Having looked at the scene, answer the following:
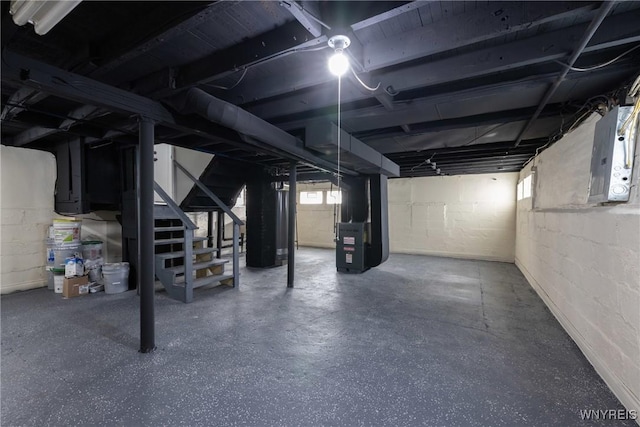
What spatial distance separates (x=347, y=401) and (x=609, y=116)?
7.88ft

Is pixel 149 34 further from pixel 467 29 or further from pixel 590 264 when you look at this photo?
pixel 590 264

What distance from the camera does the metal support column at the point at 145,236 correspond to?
2113 mm

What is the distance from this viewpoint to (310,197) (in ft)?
28.7

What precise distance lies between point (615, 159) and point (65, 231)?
5666 mm

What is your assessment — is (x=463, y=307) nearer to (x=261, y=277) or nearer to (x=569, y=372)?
(x=569, y=372)

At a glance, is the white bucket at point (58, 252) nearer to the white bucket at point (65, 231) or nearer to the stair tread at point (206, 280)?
the white bucket at point (65, 231)

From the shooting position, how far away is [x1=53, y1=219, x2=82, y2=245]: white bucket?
3.70m

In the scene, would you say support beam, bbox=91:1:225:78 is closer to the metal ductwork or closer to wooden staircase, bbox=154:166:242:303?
the metal ductwork

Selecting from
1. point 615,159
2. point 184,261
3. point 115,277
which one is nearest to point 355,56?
point 615,159

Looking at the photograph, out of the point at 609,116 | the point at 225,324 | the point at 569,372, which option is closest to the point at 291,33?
the point at 609,116

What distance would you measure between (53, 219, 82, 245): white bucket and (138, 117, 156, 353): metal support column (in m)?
2.61

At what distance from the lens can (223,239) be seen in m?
6.81

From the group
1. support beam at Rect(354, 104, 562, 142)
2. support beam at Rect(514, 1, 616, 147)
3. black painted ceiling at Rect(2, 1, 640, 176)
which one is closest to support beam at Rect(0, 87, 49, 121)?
black painted ceiling at Rect(2, 1, 640, 176)

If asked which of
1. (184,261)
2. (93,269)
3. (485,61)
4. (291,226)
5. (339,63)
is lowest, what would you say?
(93,269)
